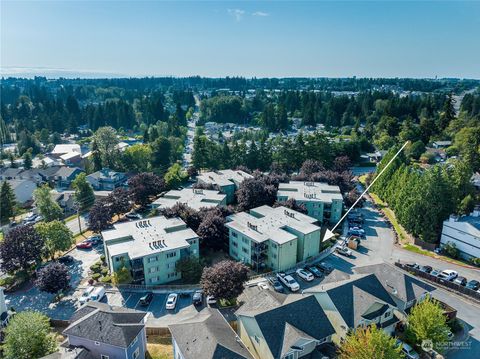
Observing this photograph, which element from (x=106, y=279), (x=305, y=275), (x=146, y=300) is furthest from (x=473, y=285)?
(x=106, y=279)

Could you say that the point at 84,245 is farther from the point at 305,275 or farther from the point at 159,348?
the point at 305,275

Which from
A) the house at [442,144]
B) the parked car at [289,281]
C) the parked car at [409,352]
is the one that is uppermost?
the house at [442,144]

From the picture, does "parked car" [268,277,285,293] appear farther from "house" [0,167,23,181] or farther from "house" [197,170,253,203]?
"house" [0,167,23,181]

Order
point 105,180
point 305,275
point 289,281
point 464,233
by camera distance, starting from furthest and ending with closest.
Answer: point 105,180
point 464,233
point 305,275
point 289,281

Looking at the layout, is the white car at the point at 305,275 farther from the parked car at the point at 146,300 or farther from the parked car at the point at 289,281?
the parked car at the point at 146,300

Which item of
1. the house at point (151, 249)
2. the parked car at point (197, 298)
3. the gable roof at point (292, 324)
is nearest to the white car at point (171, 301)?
the parked car at point (197, 298)

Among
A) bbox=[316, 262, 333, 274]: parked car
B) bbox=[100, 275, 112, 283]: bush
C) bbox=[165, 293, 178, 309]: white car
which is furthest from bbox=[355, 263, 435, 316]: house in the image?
bbox=[100, 275, 112, 283]: bush

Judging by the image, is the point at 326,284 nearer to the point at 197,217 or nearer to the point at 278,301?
the point at 278,301
